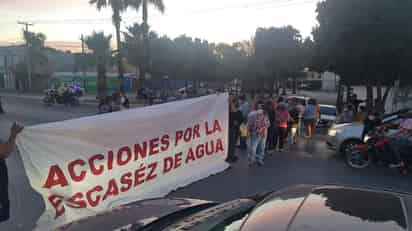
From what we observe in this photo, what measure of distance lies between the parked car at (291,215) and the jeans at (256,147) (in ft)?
20.7

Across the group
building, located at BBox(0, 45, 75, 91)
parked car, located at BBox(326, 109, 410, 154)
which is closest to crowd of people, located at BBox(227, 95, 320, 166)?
parked car, located at BBox(326, 109, 410, 154)

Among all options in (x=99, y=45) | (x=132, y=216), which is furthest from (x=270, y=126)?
(x=99, y=45)

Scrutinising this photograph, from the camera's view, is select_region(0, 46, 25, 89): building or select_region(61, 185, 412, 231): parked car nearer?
select_region(61, 185, 412, 231): parked car

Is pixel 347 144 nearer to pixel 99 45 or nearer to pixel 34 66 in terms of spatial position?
pixel 99 45

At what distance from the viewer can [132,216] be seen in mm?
2840

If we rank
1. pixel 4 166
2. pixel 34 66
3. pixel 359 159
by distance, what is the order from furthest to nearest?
pixel 34 66 < pixel 359 159 < pixel 4 166

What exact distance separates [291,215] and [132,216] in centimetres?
134

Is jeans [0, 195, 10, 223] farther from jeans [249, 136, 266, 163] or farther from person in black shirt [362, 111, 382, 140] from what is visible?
person in black shirt [362, 111, 382, 140]

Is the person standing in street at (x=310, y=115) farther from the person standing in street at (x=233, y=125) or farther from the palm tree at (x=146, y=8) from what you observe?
the palm tree at (x=146, y=8)

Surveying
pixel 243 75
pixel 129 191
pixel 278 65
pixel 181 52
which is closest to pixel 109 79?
pixel 181 52

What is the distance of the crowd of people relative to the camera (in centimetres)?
913

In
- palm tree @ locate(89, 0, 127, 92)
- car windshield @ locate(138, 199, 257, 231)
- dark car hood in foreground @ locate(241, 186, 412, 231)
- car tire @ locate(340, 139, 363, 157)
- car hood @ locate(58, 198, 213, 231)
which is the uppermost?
palm tree @ locate(89, 0, 127, 92)

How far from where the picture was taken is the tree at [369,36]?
16266mm

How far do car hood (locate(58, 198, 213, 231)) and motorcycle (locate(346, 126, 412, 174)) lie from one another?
6.89 meters
